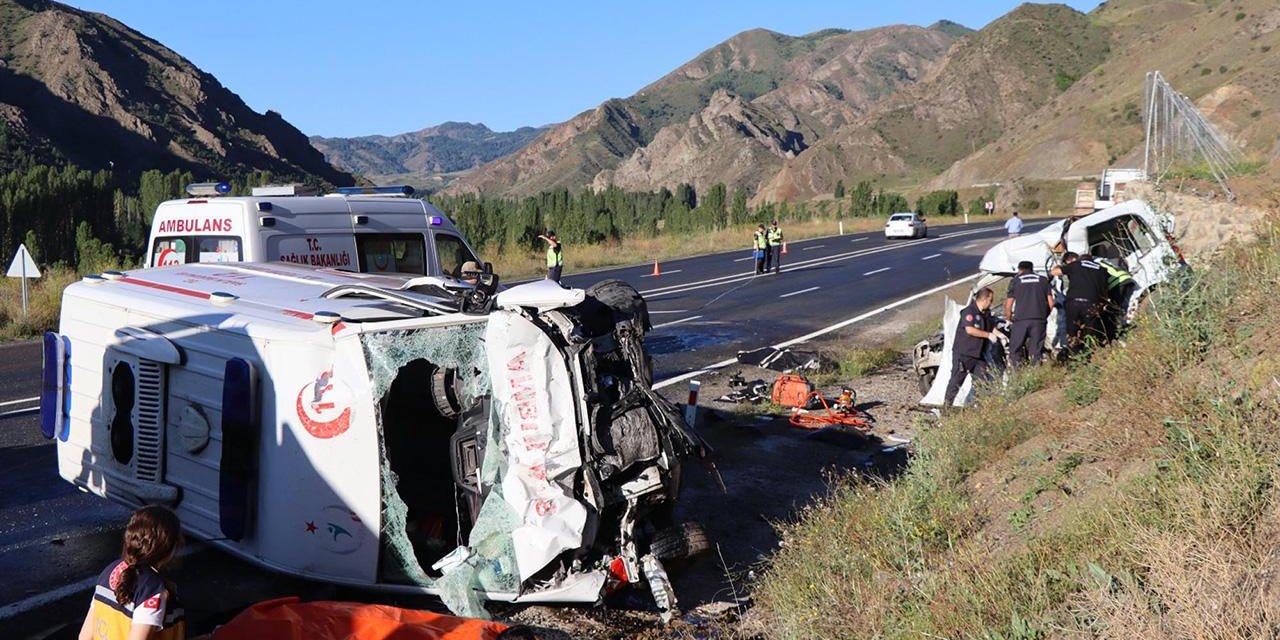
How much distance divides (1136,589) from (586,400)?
9.42 feet

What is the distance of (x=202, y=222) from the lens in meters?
10.8

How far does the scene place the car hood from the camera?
1320 cm

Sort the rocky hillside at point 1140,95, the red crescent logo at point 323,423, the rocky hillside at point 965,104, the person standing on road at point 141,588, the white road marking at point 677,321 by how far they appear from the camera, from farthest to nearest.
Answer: the rocky hillside at point 965,104, the rocky hillside at point 1140,95, the white road marking at point 677,321, the red crescent logo at point 323,423, the person standing on road at point 141,588

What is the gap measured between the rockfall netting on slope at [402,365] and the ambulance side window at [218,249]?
526 centimetres

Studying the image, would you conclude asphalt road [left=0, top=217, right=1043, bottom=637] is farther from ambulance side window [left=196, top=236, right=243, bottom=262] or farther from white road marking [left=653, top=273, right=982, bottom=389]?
ambulance side window [left=196, top=236, right=243, bottom=262]

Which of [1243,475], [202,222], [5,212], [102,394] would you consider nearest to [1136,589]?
[1243,475]

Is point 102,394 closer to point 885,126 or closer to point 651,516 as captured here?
point 651,516

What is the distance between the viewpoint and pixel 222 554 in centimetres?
693

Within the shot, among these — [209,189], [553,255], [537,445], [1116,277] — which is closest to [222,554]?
[537,445]

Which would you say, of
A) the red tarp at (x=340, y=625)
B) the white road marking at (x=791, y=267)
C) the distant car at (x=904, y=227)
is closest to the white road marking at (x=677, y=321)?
the white road marking at (x=791, y=267)

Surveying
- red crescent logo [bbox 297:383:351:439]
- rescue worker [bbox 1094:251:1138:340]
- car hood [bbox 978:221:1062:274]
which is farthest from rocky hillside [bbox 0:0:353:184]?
red crescent logo [bbox 297:383:351:439]

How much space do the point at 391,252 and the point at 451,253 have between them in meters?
0.71

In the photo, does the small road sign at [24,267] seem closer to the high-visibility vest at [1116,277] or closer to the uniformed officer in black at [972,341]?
the uniformed officer in black at [972,341]

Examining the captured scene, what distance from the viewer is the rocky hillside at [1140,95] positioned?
7800 cm
